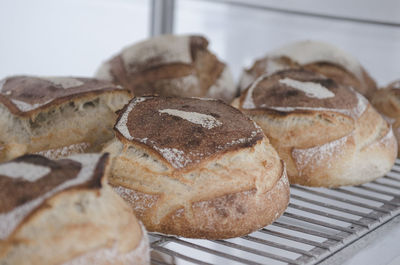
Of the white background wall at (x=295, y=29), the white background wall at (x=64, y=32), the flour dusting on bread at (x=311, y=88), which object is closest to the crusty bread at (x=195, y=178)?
the flour dusting on bread at (x=311, y=88)

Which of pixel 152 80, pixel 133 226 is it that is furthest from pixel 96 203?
pixel 152 80

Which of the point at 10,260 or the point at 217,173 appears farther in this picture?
the point at 217,173

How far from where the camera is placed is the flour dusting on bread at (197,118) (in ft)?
4.08

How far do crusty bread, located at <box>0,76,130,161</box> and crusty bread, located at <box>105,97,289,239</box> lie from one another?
20cm

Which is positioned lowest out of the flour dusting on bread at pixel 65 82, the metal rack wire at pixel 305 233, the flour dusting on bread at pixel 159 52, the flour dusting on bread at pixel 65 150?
the metal rack wire at pixel 305 233

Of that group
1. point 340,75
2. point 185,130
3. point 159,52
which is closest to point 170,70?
point 159,52

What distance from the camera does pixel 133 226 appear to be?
0.95 m

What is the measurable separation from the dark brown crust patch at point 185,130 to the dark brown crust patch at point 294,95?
0.22 meters

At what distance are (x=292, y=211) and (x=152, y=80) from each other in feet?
2.68

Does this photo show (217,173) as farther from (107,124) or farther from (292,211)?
(107,124)

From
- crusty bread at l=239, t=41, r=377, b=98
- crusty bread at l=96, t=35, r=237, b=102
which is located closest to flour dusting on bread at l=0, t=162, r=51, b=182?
crusty bread at l=96, t=35, r=237, b=102

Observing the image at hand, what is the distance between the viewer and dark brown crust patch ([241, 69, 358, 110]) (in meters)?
1.53

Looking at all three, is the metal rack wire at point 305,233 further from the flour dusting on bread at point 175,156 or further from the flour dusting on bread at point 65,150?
the flour dusting on bread at point 65,150

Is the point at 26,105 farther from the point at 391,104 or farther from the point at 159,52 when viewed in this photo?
the point at 391,104
